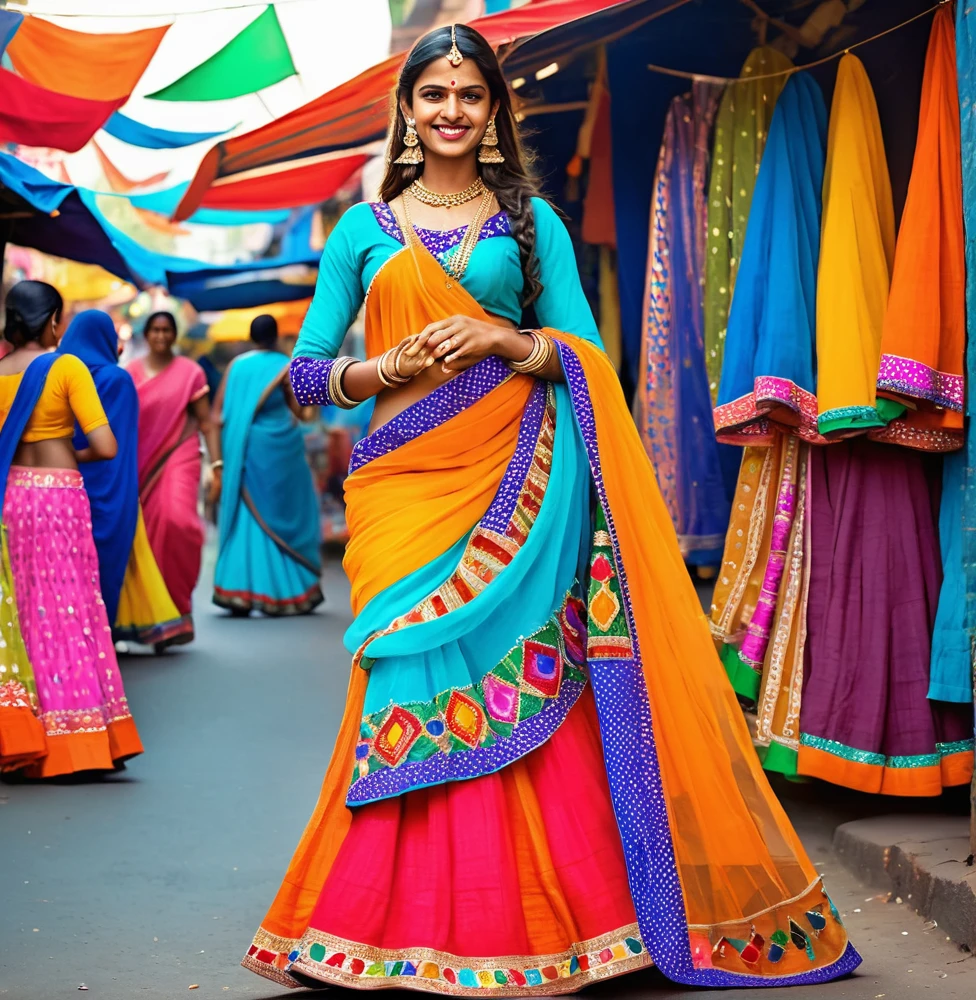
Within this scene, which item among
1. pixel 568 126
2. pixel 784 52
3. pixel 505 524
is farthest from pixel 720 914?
pixel 568 126

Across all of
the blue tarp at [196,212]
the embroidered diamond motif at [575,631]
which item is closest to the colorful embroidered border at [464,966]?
the embroidered diamond motif at [575,631]

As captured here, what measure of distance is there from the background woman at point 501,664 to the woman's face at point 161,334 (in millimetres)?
6549

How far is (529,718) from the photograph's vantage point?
10.5 ft

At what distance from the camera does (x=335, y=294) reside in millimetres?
3387

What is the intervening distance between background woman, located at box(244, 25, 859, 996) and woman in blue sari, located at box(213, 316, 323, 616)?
7.94m

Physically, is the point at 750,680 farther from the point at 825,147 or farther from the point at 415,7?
the point at 415,7

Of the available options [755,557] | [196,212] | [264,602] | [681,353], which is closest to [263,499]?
[264,602]

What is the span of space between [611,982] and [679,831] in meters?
0.37

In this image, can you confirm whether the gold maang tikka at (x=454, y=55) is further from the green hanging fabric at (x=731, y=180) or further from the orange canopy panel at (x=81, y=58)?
the orange canopy panel at (x=81, y=58)

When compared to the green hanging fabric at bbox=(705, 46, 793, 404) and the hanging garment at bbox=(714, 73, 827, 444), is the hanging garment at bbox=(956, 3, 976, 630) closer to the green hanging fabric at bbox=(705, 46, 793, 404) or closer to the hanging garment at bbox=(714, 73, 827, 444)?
the hanging garment at bbox=(714, 73, 827, 444)

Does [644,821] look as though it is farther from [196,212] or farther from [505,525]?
[196,212]

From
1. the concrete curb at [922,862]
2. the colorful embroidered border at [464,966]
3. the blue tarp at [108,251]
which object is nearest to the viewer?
the colorful embroidered border at [464,966]

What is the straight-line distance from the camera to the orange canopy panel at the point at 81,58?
23.3 feet

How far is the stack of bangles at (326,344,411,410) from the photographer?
3.19 metres
